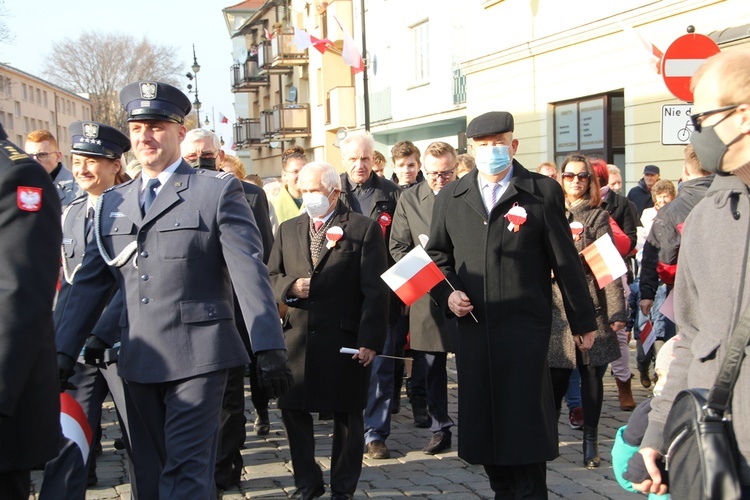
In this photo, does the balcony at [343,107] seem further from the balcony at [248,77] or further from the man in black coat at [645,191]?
the man in black coat at [645,191]

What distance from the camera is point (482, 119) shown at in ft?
18.5

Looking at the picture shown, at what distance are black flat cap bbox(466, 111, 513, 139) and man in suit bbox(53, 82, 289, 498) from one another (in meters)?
1.51

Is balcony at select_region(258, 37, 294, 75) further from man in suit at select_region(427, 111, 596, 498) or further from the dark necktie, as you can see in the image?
the dark necktie

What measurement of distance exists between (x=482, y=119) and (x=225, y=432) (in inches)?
101

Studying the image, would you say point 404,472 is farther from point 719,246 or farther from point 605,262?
point 719,246

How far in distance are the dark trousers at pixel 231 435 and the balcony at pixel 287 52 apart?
43.8m

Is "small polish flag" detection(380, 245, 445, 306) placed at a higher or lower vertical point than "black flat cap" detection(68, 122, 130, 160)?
lower

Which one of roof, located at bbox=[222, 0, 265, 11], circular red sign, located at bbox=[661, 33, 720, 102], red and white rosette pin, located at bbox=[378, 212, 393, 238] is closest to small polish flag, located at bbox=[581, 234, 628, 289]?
red and white rosette pin, located at bbox=[378, 212, 393, 238]

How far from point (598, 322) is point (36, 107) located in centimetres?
11005

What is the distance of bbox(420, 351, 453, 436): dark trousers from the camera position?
7.55 m

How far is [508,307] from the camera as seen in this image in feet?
17.4

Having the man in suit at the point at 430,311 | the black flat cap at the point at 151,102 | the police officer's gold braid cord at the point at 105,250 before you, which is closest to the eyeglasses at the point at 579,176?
the man in suit at the point at 430,311

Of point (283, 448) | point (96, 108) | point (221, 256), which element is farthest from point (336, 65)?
point (221, 256)

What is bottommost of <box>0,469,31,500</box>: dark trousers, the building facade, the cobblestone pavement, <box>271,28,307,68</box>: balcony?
the cobblestone pavement
